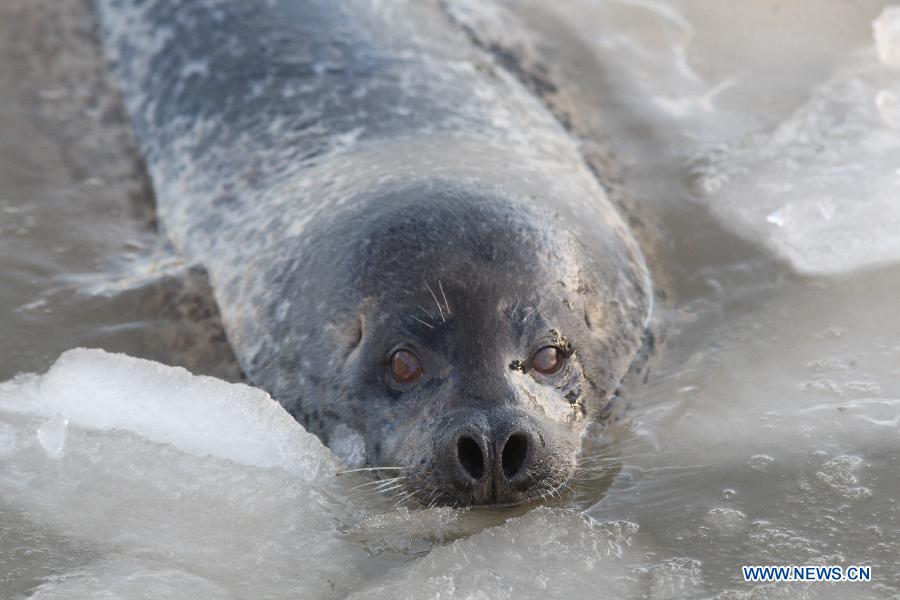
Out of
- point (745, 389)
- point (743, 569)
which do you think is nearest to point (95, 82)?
point (745, 389)

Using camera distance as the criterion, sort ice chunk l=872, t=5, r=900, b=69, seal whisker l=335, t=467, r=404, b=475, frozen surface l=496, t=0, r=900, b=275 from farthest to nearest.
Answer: ice chunk l=872, t=5, r=900, b=69
frozen surface l=496, t=0, r=900, b=275
seal whisker l=335, t=467, r=404, b=475

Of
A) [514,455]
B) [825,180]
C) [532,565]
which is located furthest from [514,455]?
[825,180]

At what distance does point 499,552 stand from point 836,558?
2.95 feet

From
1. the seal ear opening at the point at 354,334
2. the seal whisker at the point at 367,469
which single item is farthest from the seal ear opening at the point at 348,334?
the seal whisker at the point at 367,469

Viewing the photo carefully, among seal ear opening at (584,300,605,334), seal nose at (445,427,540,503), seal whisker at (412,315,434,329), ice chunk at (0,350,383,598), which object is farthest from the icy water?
seal whisker at (412,315,434,329)

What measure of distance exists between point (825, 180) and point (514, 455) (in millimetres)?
2474

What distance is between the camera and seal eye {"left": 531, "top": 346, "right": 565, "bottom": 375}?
4148mm

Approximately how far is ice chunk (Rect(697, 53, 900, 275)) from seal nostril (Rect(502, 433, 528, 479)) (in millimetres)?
1854

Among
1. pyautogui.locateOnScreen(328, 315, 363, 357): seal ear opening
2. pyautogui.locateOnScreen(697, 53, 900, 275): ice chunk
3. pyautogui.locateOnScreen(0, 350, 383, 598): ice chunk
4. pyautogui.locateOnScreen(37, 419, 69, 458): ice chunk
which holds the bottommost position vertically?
pyautogui.locateOnScreen(37, 419, 69, 458): ice chunk

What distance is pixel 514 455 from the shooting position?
379 centimetres

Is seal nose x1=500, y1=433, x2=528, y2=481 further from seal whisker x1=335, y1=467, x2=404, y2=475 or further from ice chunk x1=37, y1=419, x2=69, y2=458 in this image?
ice chunk x1=37, y1=419, x2=69, y2=458

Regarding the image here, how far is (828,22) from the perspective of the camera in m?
7.10

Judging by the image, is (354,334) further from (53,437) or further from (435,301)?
(53,437)

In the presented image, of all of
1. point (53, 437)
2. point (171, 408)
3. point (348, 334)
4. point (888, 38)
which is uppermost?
point (888, 38)
